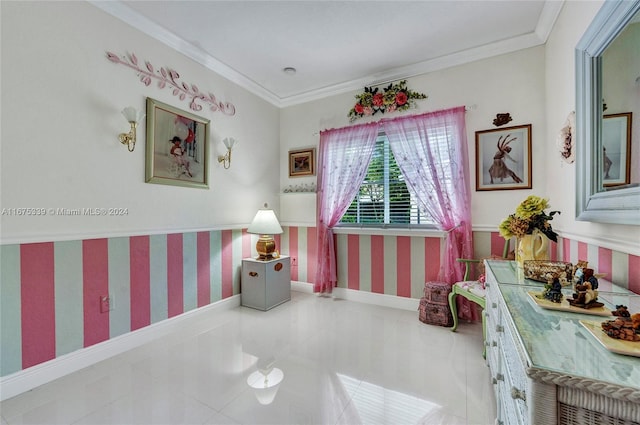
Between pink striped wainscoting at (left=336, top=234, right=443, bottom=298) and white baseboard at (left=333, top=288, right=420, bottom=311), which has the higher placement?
pink striped wainscoting at (left=336, top=234, right=443, bottom=298)

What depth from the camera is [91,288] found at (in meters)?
2.04

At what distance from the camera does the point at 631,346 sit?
70cm

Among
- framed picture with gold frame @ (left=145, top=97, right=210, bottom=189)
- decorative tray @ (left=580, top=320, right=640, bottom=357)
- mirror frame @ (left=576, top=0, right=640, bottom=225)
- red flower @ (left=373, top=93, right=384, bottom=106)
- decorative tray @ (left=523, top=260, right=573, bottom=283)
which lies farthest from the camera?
red flower @ (left=373, top=93, right=384, bottom=106)

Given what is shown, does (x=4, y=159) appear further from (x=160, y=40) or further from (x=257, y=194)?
(x=257, y=194)

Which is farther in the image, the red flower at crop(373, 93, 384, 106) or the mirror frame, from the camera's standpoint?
the red flower at crop(373, 93, 384, 106)

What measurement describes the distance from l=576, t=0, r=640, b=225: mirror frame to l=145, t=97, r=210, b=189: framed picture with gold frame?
3.01 m

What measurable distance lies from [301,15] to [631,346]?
271 cm

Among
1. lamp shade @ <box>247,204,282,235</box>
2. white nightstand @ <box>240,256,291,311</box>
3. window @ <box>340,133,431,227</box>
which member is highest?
window @ <box>340,133,431,227</box>

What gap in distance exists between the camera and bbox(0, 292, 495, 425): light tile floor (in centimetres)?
150

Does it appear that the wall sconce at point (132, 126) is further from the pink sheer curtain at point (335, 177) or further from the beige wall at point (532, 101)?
the beige wall at point (532, 101)

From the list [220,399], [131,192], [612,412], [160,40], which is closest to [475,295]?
[612,412]

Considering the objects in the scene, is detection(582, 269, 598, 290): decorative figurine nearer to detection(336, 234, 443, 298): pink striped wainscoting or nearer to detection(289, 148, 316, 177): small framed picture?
detection(336, 234, 443, 298): pink striped wainscoting

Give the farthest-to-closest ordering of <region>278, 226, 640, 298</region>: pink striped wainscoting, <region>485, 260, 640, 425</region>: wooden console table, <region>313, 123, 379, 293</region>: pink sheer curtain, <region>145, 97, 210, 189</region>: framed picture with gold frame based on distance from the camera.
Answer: <region>313, 123, 379, 293</region>: pink sheer curtain, <region>278, 226, 640, 298</region>: pink striped wainscoting, <region>145, 97, 210, 189</region>: framed picture with gold frame, <region>485, 260, 640, 425</region>: wooden console table

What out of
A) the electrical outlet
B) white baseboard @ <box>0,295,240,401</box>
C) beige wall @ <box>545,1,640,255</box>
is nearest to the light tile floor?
white baseboard @ <box>0,295,240,401</box>
